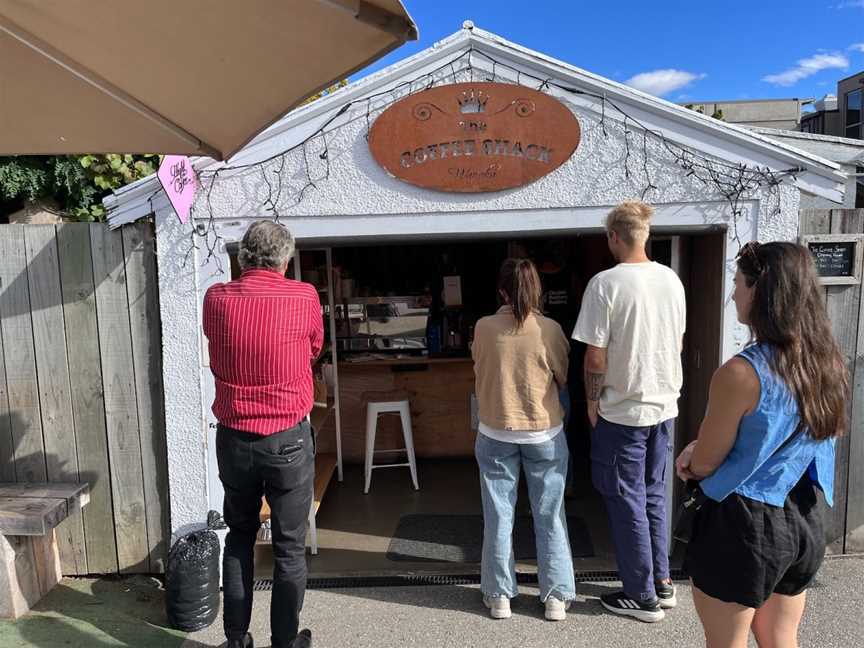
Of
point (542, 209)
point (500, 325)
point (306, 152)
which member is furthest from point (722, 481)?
point (306, 152)

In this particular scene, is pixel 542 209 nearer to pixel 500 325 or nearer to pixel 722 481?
pixel 500 325

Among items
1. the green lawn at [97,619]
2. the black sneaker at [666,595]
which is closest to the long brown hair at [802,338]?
the black sneaker at [666,595]

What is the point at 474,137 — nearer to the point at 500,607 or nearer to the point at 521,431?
the point at 521,431

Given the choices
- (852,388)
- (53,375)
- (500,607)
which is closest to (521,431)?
(500,607)

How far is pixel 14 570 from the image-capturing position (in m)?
3.19

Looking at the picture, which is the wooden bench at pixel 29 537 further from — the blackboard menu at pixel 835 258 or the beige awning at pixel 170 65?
the blackboard menu at pixel 835 258

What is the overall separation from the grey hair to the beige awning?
345 millimetres

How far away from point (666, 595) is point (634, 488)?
2.17 ft

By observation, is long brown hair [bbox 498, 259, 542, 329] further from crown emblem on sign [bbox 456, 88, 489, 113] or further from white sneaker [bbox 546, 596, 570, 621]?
white sneaker [bbox 546, 596, 570, 621]

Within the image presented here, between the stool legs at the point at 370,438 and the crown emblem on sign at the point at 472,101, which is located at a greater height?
the crown emblem on sign at the point at 472,101

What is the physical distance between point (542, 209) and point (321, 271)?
2.44m

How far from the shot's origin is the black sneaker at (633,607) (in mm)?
3027

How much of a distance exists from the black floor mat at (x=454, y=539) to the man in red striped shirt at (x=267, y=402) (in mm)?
1285

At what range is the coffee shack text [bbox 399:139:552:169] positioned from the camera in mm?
3225
